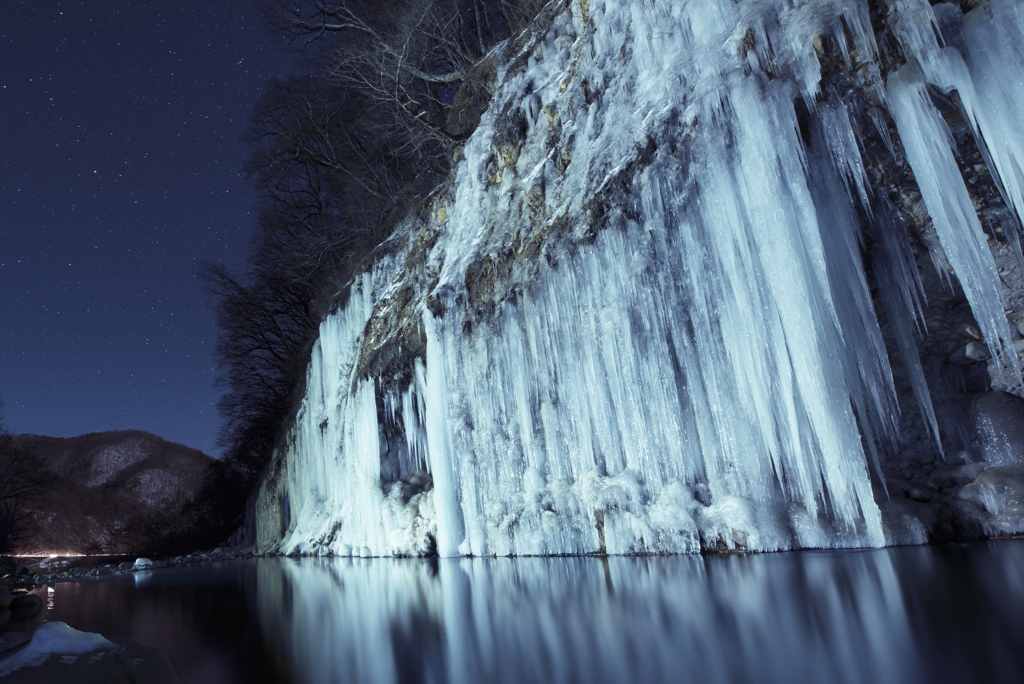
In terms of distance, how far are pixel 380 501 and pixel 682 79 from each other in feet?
28.0

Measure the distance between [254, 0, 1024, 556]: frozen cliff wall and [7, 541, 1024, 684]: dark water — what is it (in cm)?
95

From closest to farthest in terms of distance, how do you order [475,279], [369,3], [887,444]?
1. [887,444]
2. [475,279]
3. [369,3]

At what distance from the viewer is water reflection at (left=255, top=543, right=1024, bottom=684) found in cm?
192

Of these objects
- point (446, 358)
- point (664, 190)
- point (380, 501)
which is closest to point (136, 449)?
point (380, 501)

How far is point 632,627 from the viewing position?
8.86 feet

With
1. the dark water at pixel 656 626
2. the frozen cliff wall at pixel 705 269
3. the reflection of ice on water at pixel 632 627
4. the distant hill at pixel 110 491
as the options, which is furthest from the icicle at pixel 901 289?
the distant hill at pixel 110 491

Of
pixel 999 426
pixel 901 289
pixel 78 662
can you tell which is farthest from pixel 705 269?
pixel 78 662

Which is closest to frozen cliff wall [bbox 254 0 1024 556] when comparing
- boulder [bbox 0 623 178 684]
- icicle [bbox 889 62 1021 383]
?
icicle [bbox 889 62 1021 383]

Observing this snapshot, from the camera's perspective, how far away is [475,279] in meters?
8.17

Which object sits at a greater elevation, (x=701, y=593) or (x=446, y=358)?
(x=446, y=358)

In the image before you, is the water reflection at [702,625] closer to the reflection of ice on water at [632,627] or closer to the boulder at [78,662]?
the reflection of ice on water at [632,627]

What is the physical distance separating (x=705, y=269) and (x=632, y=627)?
3.38 meters

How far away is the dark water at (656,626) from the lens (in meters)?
1.95

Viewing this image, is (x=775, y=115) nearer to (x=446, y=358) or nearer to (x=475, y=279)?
(x=475, y=279)
